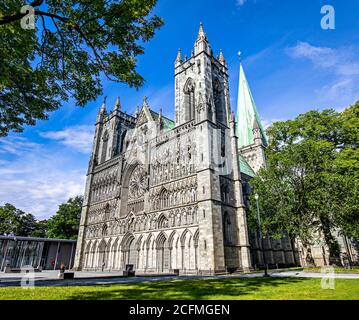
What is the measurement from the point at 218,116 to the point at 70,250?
A: 37.3 meters

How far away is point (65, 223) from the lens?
177ft

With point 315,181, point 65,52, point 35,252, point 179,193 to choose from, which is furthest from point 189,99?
point 35,252

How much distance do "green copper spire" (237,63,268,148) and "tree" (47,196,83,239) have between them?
40.2 m

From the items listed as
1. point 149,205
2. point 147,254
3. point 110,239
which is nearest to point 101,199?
point 110,239

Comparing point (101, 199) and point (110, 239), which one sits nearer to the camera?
point (110, 239)

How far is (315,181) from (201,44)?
24867 millimetres

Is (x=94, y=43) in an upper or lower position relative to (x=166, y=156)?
lower

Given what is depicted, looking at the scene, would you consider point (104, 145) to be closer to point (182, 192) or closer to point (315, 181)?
point (182, 192)

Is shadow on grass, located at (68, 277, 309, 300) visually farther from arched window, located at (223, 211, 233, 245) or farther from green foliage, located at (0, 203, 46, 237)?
green foliage, located at (0, 203, 46, 237)

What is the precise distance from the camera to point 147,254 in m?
28.8

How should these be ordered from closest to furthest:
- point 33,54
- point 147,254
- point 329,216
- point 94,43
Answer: point 94,43 → point 33,54 → point 329,216 → point 147,254

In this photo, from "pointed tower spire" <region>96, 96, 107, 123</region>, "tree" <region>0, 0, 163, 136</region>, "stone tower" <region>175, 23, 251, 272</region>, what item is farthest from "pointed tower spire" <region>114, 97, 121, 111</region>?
"tree" <region>0, 0, 163, 136</region>
